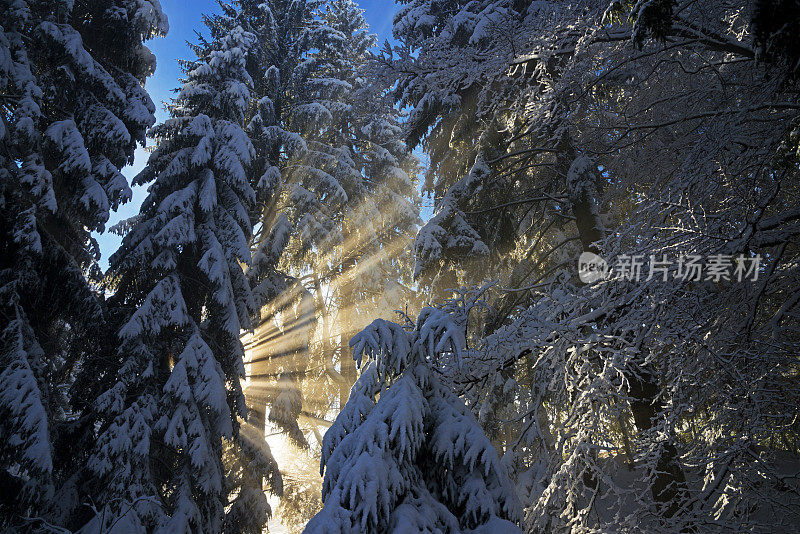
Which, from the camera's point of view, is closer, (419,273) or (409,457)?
(409,457)

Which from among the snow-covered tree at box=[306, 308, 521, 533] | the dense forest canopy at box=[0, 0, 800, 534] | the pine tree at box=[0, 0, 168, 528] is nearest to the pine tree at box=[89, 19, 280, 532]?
the dense forest canopy at box=[0, 0, 800, 534]

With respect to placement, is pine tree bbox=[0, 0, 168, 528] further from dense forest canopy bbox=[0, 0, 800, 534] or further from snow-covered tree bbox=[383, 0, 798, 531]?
snow-covered tree bbox=[383, 0, 798, 531]

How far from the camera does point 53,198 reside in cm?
782

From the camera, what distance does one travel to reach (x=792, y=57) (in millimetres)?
1892

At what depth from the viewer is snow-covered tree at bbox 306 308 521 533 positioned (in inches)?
81.5

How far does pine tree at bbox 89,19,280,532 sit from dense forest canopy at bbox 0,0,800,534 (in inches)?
A: 2.7

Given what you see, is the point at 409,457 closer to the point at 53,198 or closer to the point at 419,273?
the point at 419,273

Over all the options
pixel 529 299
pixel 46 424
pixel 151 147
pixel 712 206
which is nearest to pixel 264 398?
pixel 46 424

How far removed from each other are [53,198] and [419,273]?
7.20 m

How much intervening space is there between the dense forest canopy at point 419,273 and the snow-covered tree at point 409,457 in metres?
0.02

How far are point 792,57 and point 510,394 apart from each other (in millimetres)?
6994

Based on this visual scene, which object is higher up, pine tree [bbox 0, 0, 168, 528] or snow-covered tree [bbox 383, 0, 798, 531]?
pine tree [bbox 0, 0, 168, 528]

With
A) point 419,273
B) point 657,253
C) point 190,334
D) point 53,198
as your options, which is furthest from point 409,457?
point 53,198

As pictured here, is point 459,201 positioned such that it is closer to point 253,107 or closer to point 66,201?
point 66,201
